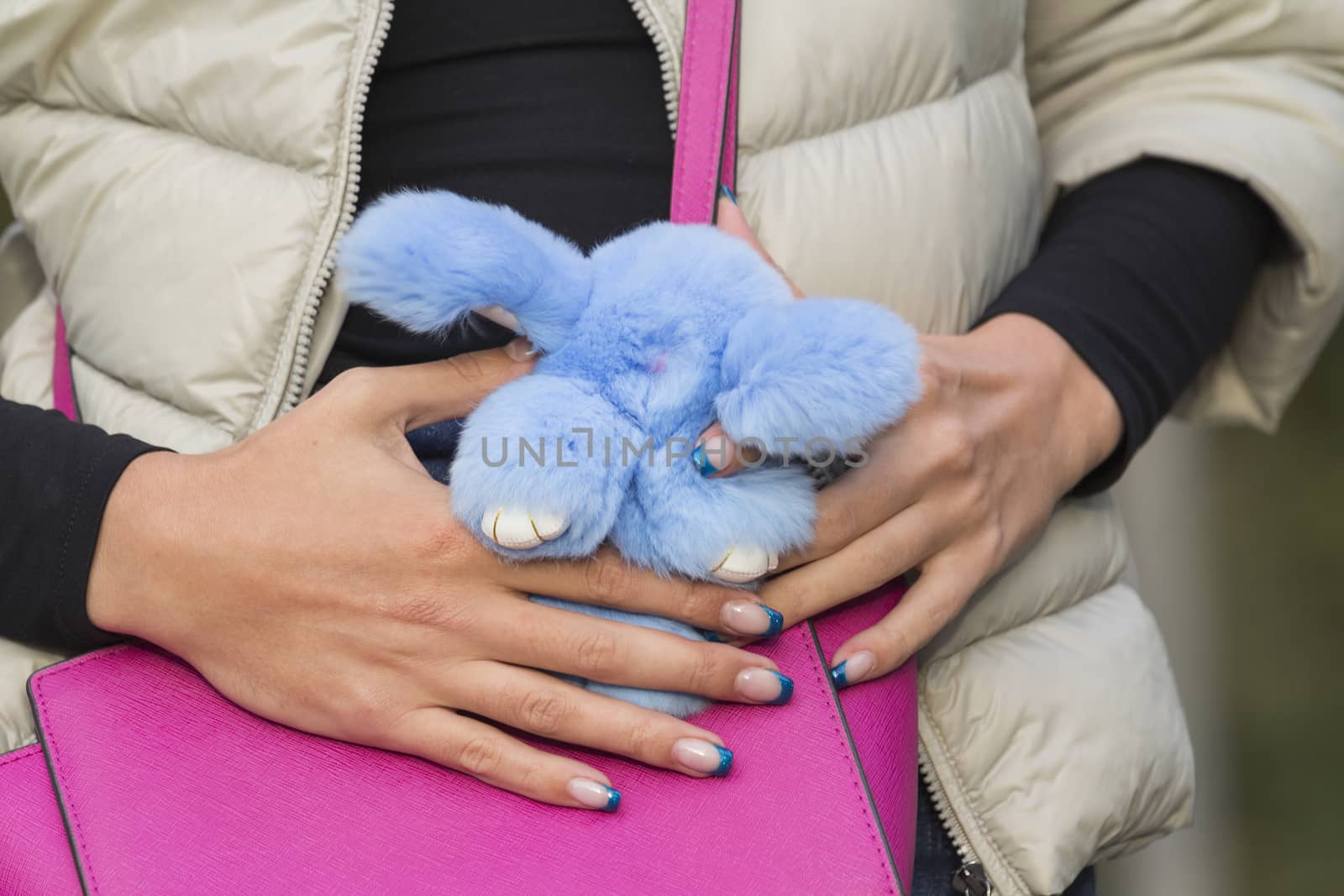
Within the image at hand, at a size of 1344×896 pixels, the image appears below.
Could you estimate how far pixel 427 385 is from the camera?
2.33 feet

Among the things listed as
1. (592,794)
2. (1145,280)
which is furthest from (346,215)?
(1145,280)

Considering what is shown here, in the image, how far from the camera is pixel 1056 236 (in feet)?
3.24

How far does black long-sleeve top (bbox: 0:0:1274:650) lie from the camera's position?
2.37ft

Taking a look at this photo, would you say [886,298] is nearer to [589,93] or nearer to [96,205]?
[589,93]

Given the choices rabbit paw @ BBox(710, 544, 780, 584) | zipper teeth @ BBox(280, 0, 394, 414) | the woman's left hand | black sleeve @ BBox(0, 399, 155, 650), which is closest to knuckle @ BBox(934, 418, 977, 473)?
the woman's left hand

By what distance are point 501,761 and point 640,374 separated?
0.88 feet

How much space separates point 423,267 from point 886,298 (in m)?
0.42

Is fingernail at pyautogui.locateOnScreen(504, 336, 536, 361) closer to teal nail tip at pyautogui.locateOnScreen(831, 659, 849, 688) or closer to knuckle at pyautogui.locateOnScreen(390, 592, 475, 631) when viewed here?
knuckle at pyautogui.locateOnScreen(390, 592, 475, 631)

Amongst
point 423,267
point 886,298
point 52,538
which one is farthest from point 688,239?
point 52,538

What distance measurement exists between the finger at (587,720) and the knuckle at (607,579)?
0.22 ft

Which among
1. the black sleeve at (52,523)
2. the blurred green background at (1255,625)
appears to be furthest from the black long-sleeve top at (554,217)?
the blurred green background at (1255,625)

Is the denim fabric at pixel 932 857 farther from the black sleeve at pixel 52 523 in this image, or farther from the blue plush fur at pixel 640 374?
the black sleeve at pixel 52 523

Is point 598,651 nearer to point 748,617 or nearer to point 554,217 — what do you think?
point 748,617

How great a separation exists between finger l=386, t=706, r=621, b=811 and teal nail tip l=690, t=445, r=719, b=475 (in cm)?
21
